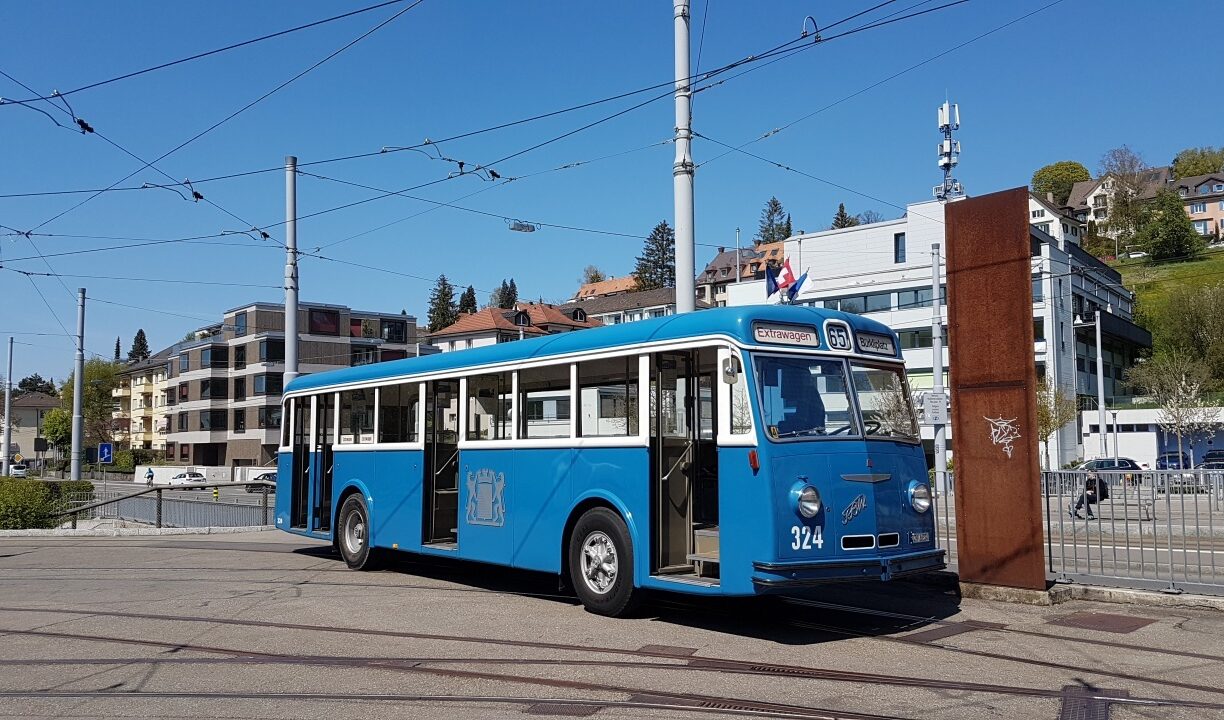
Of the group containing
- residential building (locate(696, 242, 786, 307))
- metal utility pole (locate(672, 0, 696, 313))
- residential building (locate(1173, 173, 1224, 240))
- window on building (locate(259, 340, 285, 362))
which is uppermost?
residential building (locate(1173, 173, 1224, 240))

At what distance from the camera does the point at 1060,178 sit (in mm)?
143875

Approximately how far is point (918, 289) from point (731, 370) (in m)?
49.3

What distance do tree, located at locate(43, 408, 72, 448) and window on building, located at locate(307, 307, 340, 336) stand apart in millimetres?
36214

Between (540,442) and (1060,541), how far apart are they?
602 centimetres

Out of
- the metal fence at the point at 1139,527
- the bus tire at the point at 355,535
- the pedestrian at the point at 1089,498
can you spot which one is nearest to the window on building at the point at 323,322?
the bus tire at the point at 355,535

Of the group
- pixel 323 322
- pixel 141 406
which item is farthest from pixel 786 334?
pixel 141 406

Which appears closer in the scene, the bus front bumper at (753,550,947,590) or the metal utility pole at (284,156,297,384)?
the bus front bumper at (753,550,947,590)

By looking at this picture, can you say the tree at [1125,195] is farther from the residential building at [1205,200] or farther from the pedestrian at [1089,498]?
the pedestrian at [1089,498]

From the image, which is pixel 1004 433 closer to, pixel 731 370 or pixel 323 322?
pixel 731 370

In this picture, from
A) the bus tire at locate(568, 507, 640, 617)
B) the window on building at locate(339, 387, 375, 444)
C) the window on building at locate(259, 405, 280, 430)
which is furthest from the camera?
the window on building at locate(259, 405, 280, 430)

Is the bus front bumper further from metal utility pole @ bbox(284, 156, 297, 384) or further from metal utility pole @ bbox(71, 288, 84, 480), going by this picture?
metal utility pole @ bbox(71, 288, 84, 480)

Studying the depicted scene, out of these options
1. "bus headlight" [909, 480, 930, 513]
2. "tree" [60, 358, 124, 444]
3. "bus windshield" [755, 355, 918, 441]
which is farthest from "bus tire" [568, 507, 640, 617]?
"tree" [60, 358, 124, 444]

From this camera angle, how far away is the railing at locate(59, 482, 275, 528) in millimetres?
25625

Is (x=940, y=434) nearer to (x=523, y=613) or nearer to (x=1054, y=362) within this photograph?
(x=523, y=613)
